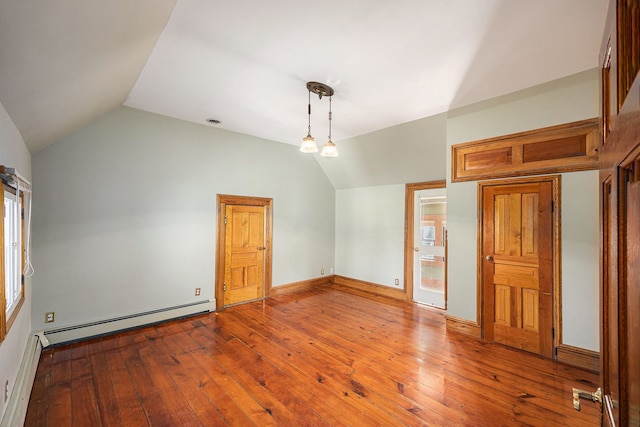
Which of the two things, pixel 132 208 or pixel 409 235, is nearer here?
pixel 132 208

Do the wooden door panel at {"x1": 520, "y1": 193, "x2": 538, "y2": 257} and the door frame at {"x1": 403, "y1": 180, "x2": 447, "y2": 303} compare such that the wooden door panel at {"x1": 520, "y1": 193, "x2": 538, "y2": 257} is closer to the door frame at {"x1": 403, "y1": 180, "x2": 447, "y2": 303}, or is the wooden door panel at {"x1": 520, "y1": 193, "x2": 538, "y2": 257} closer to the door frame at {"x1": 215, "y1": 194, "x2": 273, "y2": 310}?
the door frame at {"x1": 403, "y1": 180, "x2": 447, "y2": 303}

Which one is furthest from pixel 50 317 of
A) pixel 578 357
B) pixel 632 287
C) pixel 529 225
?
pixel 578 357

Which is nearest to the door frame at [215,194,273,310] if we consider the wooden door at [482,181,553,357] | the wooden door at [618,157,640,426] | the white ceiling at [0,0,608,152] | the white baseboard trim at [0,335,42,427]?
the white ceiling at [0,0,608,152]

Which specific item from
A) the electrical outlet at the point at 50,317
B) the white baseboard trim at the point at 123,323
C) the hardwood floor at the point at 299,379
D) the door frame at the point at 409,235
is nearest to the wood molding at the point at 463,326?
the hardwood floor at the point at 299,379

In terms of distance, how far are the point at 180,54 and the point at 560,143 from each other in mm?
3841

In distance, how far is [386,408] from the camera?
85.6 inches

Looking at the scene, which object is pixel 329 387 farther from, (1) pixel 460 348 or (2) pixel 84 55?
(2) pixel 84 55

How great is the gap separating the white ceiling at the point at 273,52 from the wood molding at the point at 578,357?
8.98 feet

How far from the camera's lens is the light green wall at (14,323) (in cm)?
171

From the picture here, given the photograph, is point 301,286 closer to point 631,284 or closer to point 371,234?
point 371,234

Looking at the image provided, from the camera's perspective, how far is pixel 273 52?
2373 millimetres

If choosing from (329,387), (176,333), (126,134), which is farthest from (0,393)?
(126,134)

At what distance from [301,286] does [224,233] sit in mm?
2027

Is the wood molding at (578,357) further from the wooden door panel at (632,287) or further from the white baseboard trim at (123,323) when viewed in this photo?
the white baseboard trim at (123,323)
